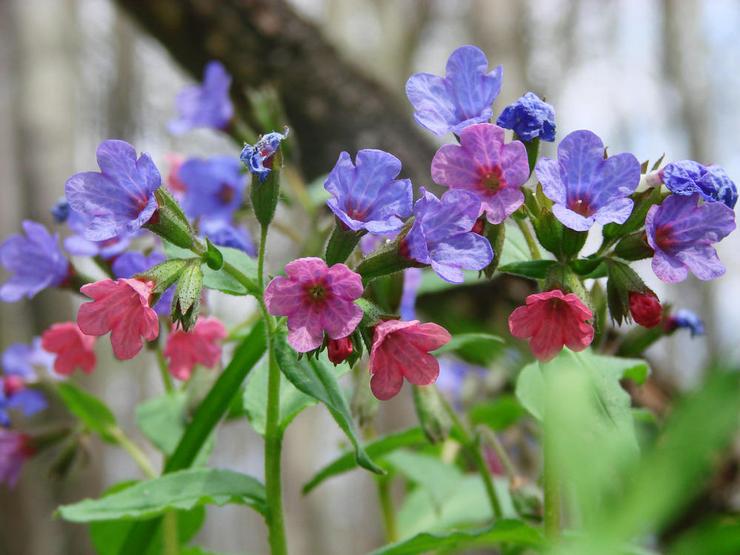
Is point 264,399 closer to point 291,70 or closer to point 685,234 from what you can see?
point 685,234

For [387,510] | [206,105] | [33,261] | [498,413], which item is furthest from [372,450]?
[206,105]

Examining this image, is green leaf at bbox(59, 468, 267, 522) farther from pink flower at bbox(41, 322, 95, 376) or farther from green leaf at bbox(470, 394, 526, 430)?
green leaf at bbox(470, 394, 526, 430)

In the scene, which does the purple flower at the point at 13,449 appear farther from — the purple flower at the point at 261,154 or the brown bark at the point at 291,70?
the brown bark at the point at 291,70

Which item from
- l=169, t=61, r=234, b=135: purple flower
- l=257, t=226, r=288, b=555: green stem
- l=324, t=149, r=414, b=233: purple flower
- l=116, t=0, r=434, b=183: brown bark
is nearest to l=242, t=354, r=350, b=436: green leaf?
l=257, t=226, r=288, b=555: green stem

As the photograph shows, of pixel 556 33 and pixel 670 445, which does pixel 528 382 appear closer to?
pixel 670 445

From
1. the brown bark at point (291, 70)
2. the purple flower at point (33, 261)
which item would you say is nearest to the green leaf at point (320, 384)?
the purple flower at point (33, 261)

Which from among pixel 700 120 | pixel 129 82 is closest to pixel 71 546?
pixel 129 82
